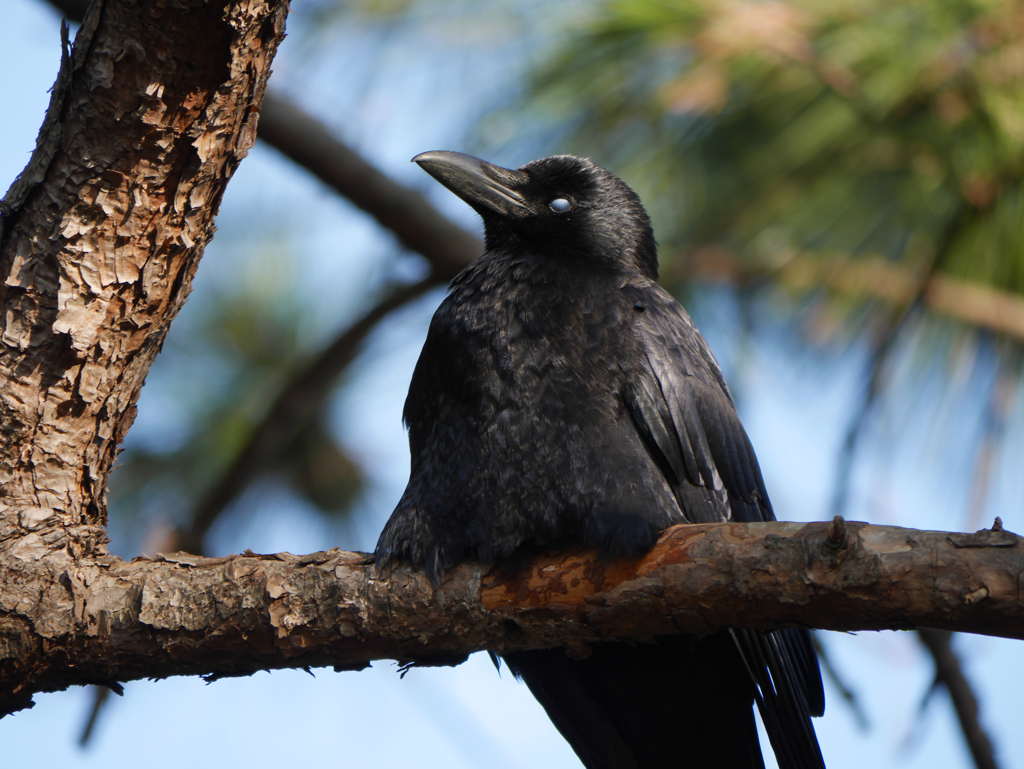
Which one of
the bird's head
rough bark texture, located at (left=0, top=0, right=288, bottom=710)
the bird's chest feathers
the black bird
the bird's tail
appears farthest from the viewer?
the bird's head

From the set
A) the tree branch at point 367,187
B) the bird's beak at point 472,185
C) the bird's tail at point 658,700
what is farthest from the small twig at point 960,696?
the tree branch at point 367,187

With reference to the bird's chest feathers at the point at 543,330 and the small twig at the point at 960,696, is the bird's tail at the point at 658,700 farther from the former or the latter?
the small twig at the point at 960,696

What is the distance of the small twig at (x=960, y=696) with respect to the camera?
3.73 m

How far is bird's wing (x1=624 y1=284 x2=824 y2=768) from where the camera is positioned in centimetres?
277

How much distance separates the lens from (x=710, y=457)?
312cm

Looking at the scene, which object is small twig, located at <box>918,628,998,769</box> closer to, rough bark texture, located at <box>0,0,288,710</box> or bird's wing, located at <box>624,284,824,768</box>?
bird's wing, located at <box>624,284,824,768</box>

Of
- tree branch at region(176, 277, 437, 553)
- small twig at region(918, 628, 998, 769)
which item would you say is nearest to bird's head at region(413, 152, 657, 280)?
tree branch at region(176, 277, 437, 553)

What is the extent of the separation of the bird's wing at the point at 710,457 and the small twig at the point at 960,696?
970mm

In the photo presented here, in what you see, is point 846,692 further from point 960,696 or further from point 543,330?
point 543,330

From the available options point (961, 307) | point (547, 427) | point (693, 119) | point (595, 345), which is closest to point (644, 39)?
point (693, 119)

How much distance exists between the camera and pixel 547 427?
2.86 meters

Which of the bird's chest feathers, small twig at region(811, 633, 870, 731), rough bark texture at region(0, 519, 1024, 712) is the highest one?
the bird's chest feathers

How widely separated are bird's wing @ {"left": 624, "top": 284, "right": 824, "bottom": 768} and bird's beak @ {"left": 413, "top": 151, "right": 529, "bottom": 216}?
73 cm

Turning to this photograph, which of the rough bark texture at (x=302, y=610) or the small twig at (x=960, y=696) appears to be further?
the small twig at (x=960, y=696)
